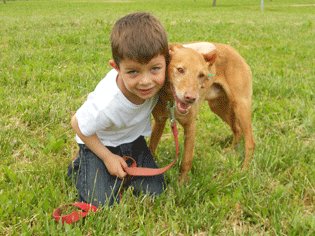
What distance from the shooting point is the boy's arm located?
231cm

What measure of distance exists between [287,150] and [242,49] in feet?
16.3

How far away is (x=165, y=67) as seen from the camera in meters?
2.13

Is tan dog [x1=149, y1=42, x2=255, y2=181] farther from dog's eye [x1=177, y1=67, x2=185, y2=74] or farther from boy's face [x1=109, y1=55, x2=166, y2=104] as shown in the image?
boy's face [x1=109, y1=55, x2=166, y2=104]

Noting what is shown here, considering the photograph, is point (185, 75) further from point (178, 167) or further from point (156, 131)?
point (178, 167)

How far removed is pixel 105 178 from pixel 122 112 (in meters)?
0.66

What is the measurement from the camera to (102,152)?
7.74 ft

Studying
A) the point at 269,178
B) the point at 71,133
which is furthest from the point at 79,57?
the point at 269,178

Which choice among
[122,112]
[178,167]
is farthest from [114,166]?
[178,167]

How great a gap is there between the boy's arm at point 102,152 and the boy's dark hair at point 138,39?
65 cm

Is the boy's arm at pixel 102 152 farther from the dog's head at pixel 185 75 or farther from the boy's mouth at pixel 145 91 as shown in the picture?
the dog's head at pixel 185 75

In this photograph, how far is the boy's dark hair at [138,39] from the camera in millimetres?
1901

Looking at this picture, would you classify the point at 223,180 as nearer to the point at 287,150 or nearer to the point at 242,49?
the point at 287,150

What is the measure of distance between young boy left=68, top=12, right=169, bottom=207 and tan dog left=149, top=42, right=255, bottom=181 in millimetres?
120

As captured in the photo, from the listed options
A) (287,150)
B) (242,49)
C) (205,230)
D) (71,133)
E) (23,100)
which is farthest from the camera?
(242,49)
